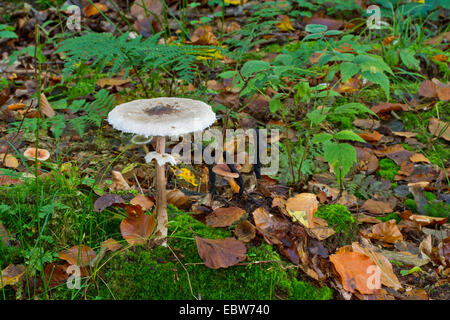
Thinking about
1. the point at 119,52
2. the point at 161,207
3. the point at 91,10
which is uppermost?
the point at 119,52

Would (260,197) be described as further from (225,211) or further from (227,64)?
(227,64)

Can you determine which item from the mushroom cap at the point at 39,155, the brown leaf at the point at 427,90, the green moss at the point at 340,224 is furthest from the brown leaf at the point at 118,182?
the brown leaf at the point at 427,90

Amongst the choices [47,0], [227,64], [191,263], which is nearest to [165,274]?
[191,263]

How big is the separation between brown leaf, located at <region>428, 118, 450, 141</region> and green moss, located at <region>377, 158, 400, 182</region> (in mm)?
549

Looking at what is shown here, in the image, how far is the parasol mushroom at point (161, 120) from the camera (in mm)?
1703

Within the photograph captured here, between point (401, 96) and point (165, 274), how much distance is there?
2.85 metres

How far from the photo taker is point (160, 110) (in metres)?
1.85

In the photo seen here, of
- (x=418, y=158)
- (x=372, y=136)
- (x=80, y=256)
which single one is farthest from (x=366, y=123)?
(x=80, y=256)

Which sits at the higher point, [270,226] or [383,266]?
[270,226]

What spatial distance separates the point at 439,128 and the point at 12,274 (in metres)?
3.36

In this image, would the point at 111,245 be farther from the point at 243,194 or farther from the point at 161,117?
the point at 243,194

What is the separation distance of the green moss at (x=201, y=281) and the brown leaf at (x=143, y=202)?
368mm

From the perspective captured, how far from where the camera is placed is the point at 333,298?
6.38 feet

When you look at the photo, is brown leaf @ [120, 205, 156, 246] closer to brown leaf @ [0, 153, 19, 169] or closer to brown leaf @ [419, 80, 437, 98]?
brown leaf @ [0, 153, 19, 169]
